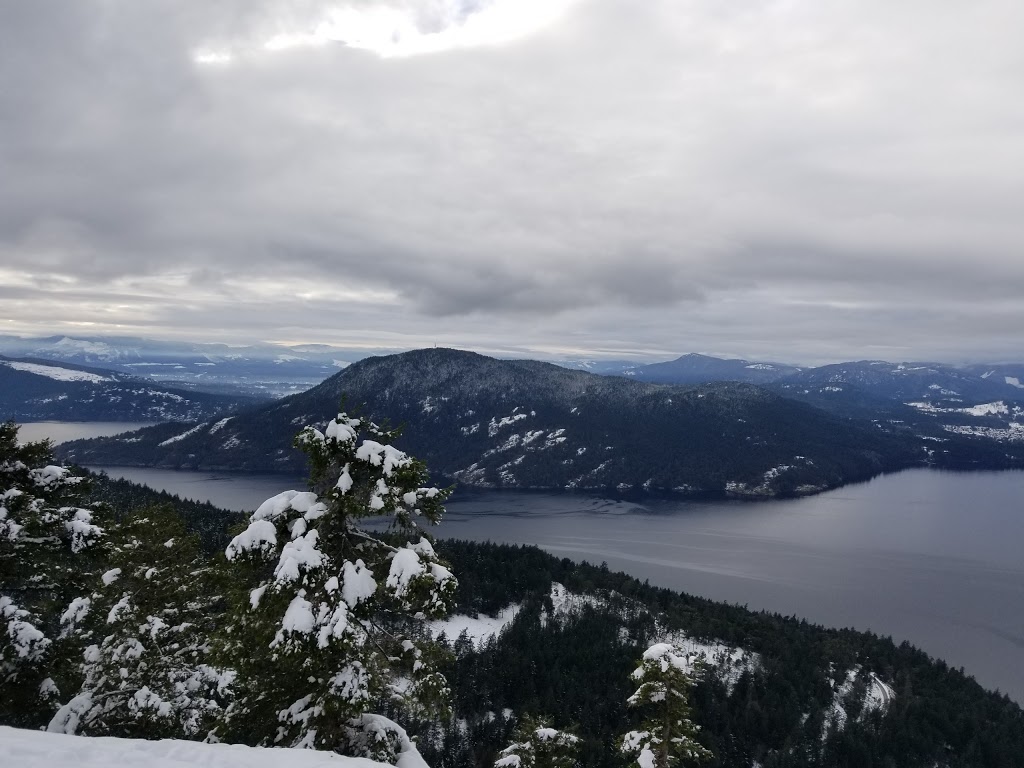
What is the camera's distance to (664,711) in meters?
25.1

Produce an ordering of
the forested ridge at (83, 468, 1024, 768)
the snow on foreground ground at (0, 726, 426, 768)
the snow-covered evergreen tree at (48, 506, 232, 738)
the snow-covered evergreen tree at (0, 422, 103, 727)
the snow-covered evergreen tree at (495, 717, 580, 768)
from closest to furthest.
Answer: the snow on foreground ground at (0, 726, 426, 768)
the snow-covered evergreen tree at (0, 422, 103, 727)
the snow-covered evergreen tree at (48, 506, 232, 738)
the snow-covered evergreen tree at (495, 717, 580, 768)
the forested ridge at (83, 468, 1024, 768)

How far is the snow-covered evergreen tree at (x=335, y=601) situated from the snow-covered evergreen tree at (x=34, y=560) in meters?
7.39

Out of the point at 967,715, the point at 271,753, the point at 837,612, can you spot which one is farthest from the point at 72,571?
the point at 837,612

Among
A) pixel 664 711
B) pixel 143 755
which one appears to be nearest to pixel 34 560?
pixel 143 755

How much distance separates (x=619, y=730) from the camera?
10138 cm

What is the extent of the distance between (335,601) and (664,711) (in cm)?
1820

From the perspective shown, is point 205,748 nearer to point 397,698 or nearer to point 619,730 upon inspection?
point 397,698

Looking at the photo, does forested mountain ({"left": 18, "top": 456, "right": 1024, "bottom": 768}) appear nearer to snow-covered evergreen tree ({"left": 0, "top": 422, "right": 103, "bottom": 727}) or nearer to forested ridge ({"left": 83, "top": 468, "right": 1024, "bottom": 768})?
forested ridge ({"left": 83, "top": 468, "right": 1024, "bottom": 768})

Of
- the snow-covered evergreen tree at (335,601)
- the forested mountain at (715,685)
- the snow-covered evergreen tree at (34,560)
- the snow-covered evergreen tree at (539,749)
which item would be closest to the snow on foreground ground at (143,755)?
the snow-covered evergreen tree at (335,601)

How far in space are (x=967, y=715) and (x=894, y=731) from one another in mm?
13540

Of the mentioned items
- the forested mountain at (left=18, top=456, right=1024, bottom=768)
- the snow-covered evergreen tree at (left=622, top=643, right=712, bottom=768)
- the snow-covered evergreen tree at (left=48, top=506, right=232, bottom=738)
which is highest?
the snow-covered evergreen tree at (left=48, top=506, right=232, bottom=738)

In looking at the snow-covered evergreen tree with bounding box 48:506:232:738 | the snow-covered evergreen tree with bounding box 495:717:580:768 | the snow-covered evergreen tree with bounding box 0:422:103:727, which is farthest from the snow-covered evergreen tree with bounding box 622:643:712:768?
the snow-covered evergreen tree with bounding box 0:422:103:727

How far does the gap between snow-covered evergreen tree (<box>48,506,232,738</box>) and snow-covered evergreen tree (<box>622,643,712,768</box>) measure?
16.8 metres

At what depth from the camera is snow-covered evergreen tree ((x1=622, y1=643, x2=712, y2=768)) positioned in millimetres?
24578
